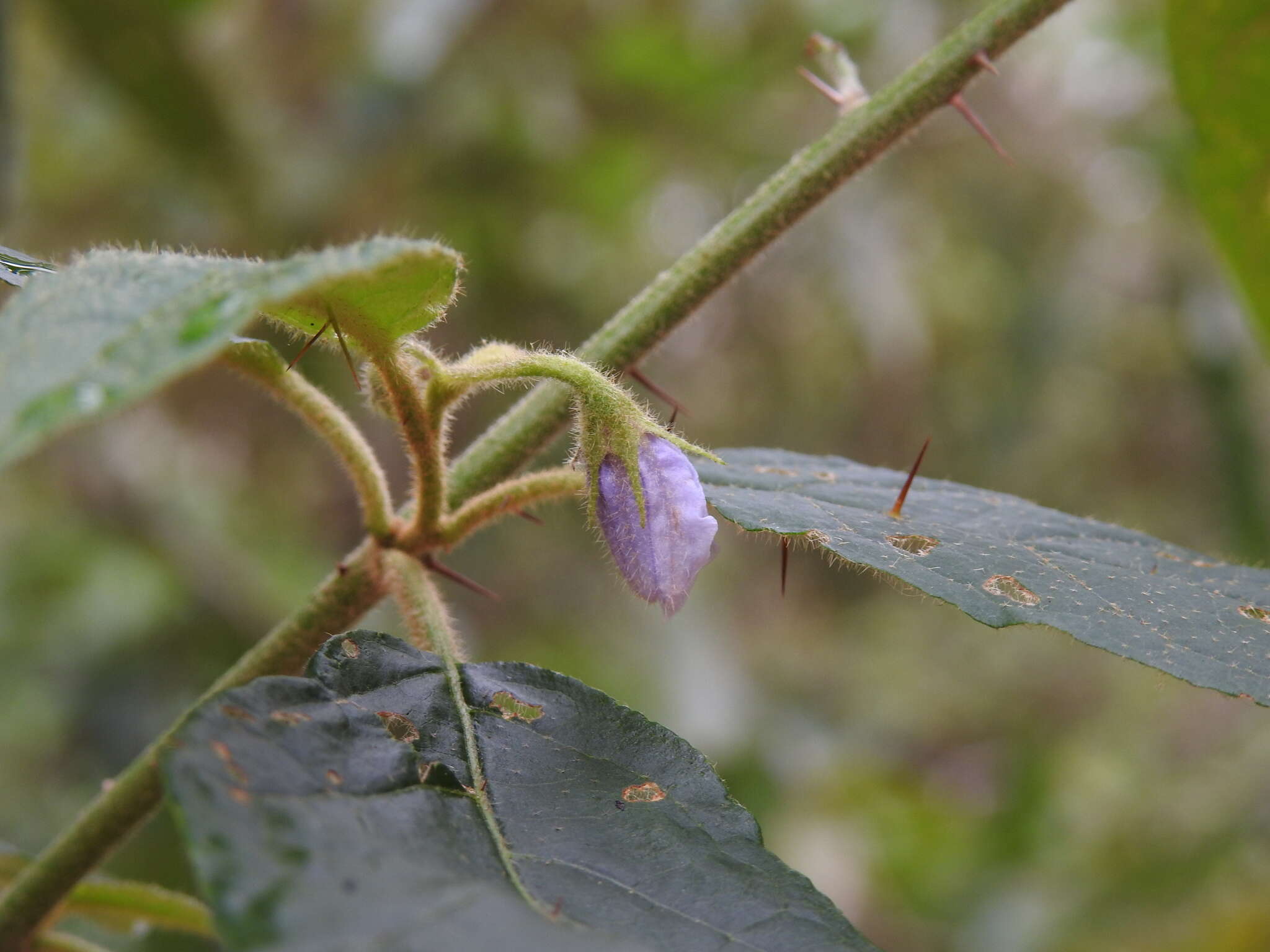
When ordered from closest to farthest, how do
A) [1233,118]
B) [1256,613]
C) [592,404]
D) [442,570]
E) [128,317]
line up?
[128,317] < [592,404] < [1256,613] < [442,570] < [1233,118]

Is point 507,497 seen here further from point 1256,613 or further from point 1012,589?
point 1256,613

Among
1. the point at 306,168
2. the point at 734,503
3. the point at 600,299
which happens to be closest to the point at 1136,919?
the point at 600,299

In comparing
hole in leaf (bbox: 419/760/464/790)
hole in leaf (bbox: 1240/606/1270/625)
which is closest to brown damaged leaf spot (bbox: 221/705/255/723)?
hole in leaf (bbox: 419/760/464/790)

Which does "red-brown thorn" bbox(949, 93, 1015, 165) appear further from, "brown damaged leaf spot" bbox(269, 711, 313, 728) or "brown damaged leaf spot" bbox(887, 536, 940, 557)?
"brown damaged leaf spot" bbox(269, 711, 313, 728)

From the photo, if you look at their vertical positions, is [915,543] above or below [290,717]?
above

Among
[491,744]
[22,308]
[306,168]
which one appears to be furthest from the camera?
[306,168]

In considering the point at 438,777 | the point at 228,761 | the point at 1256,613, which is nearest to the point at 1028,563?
the point at 1256,613

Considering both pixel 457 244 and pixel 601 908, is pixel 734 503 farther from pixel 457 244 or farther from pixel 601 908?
pixel 457 244
